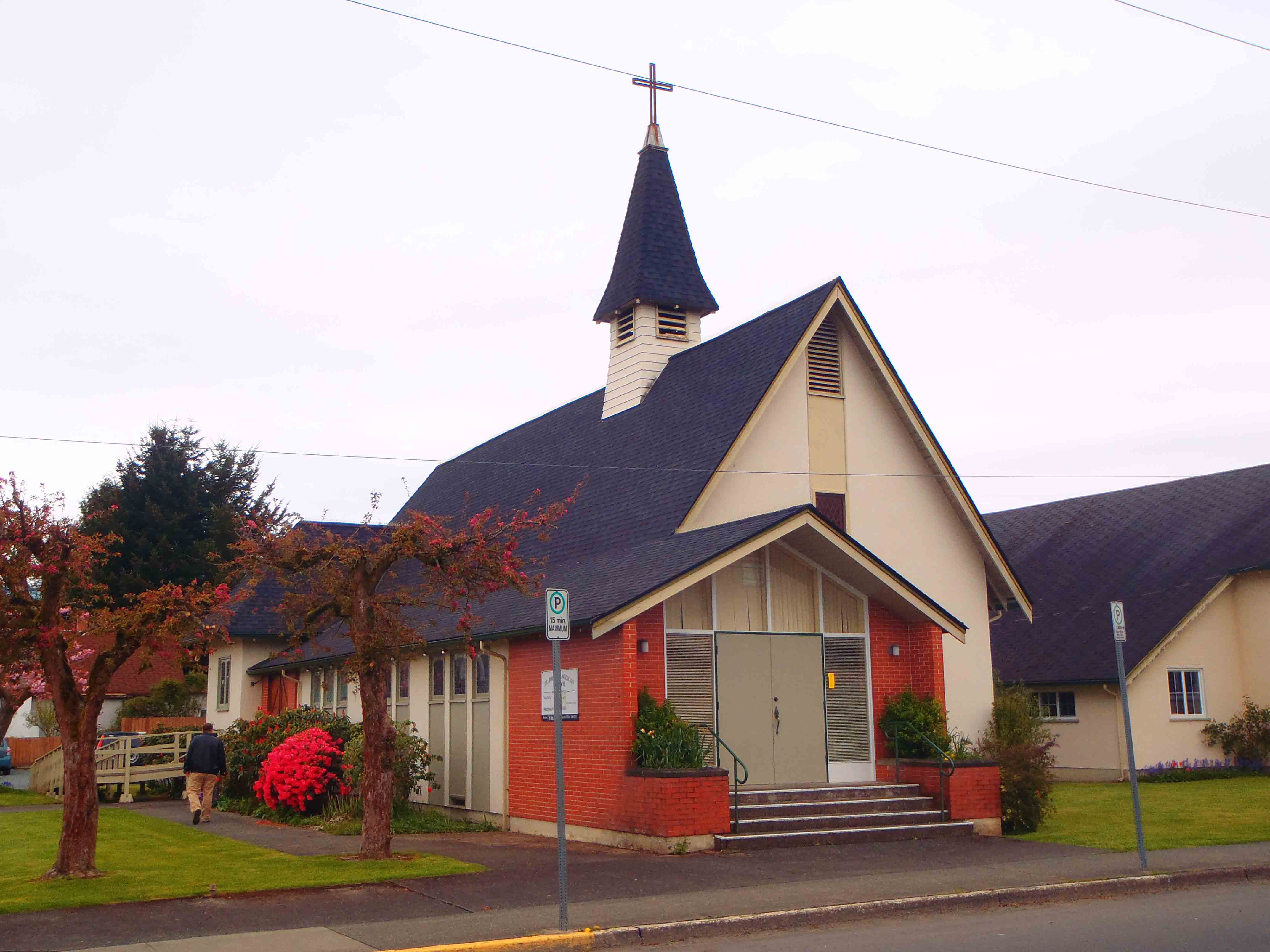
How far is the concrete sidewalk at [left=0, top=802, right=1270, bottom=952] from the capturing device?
9.77 m

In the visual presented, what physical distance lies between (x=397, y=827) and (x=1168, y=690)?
61.4 ft

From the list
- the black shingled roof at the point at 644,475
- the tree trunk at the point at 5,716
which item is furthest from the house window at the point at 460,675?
the tree trunk at the point at 5,716

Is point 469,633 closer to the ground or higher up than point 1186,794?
higher up

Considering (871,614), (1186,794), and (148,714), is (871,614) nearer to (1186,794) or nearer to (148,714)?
(1186,794)

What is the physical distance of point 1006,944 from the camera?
9406mm

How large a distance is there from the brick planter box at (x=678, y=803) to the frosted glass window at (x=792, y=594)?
10.7 ft

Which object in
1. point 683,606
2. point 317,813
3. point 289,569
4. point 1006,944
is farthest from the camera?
point 317,813

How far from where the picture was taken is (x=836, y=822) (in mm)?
15945

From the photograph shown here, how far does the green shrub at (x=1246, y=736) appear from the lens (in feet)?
91.8

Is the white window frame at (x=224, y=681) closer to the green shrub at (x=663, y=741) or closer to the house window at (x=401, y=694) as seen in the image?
the house window at (x=401, y=694)

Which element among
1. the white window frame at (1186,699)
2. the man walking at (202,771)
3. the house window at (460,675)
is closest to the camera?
the man walking at (202,771)

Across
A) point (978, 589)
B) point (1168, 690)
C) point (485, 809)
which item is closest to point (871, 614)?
point (978, 589)

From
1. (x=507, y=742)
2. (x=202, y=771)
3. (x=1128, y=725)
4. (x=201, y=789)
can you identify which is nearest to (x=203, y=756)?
(x=202, y=771)

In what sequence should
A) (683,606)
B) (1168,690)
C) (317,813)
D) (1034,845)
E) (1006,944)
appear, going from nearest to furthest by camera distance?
(1006,944) → (1034,845) → (683,606) → (317,813) → (1168,690)
